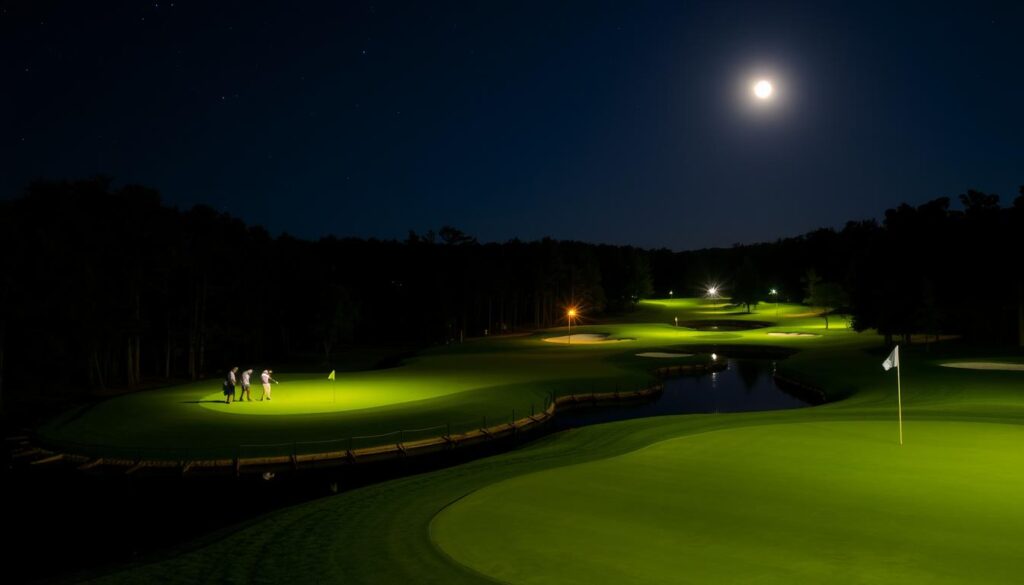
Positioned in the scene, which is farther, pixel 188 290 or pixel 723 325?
pixel 723 325

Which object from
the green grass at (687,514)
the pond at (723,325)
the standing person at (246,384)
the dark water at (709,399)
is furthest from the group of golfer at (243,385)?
the pond at (723,325)

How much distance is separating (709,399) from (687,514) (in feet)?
104

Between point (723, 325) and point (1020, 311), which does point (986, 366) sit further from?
point (723, 325)

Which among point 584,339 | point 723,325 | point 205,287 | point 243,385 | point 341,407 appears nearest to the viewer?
point 341,407

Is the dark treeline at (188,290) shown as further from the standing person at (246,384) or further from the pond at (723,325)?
the pond at (723,325)

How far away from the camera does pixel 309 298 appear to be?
8331 cm

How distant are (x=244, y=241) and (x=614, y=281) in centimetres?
8819

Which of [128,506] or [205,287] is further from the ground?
[205,287]

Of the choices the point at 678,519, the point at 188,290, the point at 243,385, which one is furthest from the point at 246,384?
the point at 188,290

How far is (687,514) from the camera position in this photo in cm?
1465

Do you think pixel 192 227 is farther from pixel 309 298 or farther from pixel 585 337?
pixel 585 337

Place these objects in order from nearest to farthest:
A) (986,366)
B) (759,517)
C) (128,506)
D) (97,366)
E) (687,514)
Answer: (759,517) < (687,514) < (128,506) < (986,366) < (97,366)

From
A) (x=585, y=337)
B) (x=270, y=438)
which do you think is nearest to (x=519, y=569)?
(x=270, y=438)

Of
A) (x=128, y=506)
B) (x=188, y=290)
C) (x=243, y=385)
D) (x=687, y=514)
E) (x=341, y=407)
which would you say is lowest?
(x=128, y=506)
